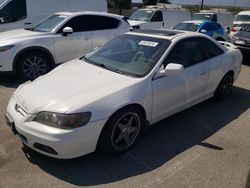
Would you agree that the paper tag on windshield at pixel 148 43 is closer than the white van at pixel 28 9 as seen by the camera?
Yes

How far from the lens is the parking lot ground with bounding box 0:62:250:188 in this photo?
132 inches

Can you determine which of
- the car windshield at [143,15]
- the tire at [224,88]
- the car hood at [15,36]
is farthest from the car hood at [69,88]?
the car windshield at [143,15]

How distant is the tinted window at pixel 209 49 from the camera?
5215 mm

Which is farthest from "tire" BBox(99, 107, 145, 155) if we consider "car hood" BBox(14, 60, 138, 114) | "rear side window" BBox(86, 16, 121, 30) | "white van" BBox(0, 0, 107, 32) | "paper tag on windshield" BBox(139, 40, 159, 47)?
"white van" BBox(0, 0, 107, 32)

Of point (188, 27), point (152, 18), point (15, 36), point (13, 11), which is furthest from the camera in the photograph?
point (152, 18)

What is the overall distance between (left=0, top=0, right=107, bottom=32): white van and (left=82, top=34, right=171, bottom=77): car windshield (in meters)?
5.78

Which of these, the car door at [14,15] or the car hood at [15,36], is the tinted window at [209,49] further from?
the car door at [14,15]

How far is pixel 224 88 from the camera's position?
5918 millimetres

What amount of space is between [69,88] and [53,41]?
3772 millimetres

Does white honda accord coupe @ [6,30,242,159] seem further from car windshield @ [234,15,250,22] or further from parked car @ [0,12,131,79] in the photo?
car windshield @ [234,15,250,22]

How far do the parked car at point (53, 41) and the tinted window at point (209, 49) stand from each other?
3407mm

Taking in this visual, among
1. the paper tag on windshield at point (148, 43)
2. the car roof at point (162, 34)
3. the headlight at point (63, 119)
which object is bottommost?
the headlight at point (63, 119)

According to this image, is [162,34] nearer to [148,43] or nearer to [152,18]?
[148,43]

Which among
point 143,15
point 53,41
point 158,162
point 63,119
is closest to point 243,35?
point 143,15
